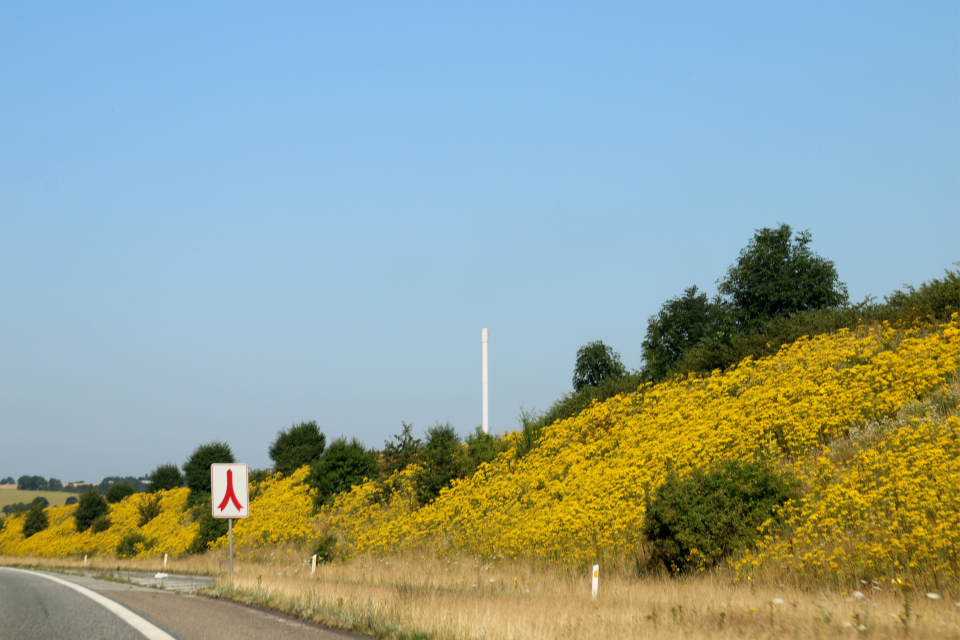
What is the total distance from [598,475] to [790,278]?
862 inches

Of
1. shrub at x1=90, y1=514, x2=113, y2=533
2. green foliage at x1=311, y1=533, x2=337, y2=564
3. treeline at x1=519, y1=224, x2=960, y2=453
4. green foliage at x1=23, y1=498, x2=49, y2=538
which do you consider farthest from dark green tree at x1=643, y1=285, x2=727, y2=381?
green foliage at x1=23, y1=498, x2=49, y2=538

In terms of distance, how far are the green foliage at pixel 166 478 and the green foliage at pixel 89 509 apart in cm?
Answer: 472

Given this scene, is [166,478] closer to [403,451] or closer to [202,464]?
[202,464]

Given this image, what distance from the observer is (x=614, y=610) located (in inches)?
388

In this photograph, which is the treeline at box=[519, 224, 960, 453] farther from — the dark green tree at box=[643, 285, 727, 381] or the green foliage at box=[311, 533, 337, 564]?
the green foliage at box=[311, 533, 337, 564]

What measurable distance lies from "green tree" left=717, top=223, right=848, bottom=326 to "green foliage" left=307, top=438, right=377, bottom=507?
2127 cm

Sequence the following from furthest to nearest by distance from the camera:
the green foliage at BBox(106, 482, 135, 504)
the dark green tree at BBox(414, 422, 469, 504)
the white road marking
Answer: the green foliage at BBox(106, 482, 135, 504), the dark green tree at BBox(414, 422, 469, 504), the white road marking

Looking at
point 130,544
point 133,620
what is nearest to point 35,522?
point 130,544

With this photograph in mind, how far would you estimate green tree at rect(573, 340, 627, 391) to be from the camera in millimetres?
51684

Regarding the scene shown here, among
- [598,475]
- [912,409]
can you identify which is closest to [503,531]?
[598,475]

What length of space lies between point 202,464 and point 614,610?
63680 millimetres

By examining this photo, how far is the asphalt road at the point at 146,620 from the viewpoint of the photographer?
9.08 m

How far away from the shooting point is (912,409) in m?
17.5

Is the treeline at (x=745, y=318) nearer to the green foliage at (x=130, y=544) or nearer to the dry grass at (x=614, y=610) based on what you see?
the dry grass at (x=614, y=610)
